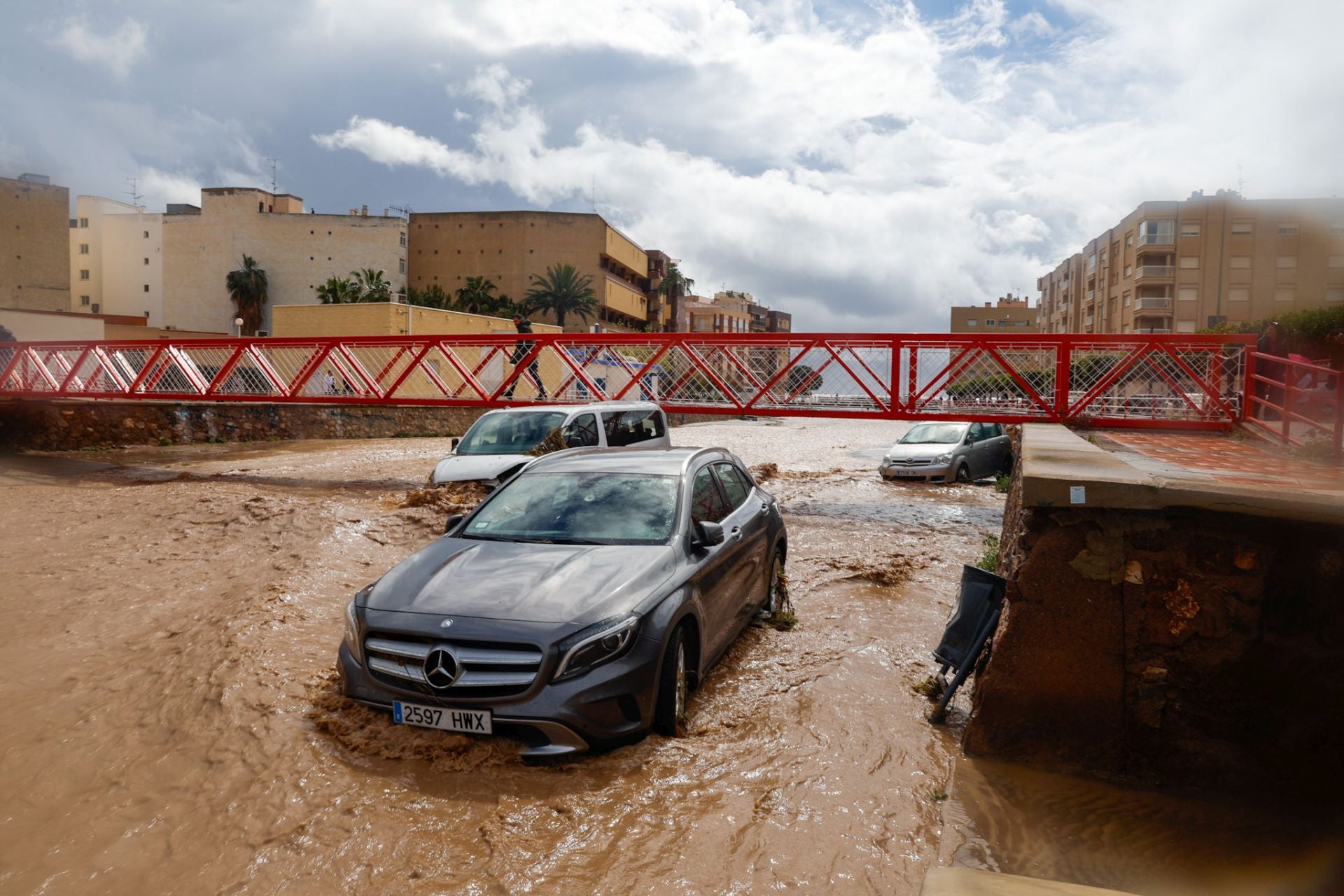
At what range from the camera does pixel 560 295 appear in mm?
65250

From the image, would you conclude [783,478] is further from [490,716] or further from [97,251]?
[97,251]

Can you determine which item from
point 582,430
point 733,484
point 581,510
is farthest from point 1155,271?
point 581,510

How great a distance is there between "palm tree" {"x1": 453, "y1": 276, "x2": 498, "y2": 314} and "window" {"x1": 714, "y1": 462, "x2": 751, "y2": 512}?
198 feet

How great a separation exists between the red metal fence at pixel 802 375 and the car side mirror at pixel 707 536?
9300 mm

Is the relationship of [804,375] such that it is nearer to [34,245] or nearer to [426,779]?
[426,779]

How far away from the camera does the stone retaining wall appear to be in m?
22.0

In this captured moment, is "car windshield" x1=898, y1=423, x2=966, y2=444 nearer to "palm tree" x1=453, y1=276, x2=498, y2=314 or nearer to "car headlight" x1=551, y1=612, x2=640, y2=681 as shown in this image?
"car headlight" x1=551, y1=612, x2=640, y2=681

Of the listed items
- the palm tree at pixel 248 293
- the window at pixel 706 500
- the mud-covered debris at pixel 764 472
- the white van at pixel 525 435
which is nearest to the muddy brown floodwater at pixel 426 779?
the window at pixel 706 500

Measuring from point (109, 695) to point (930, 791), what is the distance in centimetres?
456

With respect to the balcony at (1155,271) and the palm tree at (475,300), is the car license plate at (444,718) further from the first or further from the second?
the balcony at (1155,271)

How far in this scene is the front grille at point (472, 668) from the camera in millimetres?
3801

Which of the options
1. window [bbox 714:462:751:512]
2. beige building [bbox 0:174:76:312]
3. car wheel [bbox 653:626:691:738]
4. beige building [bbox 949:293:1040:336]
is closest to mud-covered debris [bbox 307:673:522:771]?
car wheel [bbox 653:626:691:738]

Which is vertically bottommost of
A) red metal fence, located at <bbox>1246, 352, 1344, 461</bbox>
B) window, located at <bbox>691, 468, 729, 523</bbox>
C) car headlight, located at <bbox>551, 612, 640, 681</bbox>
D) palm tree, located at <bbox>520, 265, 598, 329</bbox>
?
car headlight, located at <bbox>551, 612, 640, 681</bbox>

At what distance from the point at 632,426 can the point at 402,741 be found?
7.35 metres
